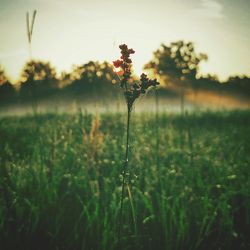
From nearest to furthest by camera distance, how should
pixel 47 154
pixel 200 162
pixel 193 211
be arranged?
pixel 193 211 < pixel 47 154 < pixel 200 162

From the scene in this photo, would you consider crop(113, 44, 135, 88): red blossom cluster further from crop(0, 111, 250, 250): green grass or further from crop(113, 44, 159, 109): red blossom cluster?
crop(0, 111, 250, 250): green grass

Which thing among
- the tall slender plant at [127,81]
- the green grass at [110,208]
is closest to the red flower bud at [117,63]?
the tall slender plant at [127,81]

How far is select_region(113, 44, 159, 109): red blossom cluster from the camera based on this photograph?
4.00 ft

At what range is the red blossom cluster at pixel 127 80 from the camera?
48.0 inches

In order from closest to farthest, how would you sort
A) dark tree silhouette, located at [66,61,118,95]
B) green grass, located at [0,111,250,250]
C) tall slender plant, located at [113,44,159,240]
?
tall slender plant, located at [113,44,159,240] → green grass, located at [0,111,250,250] → dark tree silhouette, located at [66,61,118,95]

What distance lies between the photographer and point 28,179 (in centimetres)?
242

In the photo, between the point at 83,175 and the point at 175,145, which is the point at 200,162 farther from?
the point at 83,175

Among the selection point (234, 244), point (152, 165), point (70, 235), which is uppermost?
point (152, 165)

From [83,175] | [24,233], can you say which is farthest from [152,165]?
[24,233]

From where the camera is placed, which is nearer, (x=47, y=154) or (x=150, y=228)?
(x=150, y=228)

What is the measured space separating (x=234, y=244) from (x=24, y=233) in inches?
57.0

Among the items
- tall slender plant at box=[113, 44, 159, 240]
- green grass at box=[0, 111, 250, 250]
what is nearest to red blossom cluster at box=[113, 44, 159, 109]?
tall slender plant at box=[113, 44, 159, 240]

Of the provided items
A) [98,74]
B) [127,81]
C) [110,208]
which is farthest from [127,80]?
[98,74]

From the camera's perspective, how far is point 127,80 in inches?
49.4
